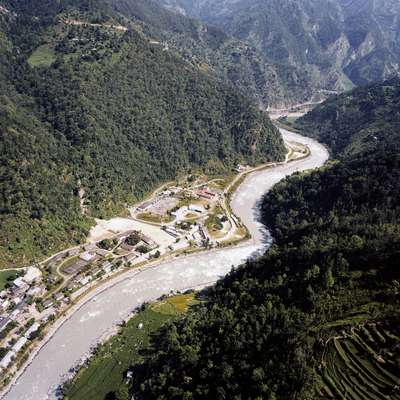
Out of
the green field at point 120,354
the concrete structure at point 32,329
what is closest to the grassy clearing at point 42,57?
the concrete structure at point 32,329

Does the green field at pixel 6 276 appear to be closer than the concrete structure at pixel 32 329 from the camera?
No

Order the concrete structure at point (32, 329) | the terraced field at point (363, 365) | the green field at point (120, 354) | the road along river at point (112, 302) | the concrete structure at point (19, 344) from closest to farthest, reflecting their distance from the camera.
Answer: the terraced field at point (363, 365), the green field at point (120, 354), the road along river at point (112, 302), the concrete structure at point (19, 344), the concrete structure at point (32, 329)

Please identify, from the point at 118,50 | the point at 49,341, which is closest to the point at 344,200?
the point at 49,341

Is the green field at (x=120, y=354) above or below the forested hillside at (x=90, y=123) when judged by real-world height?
below

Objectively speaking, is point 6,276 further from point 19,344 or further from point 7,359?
point 7,359

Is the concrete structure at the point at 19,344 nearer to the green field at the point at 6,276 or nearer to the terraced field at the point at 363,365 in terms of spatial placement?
the green field at the point at 6,276

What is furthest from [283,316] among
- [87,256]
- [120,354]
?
[87,256]

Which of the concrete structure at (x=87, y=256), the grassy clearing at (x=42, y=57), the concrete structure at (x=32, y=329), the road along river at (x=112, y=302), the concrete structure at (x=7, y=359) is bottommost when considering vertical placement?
the road along river at (x=112, y=302)

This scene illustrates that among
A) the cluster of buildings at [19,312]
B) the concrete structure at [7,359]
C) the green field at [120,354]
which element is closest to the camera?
the green field at [120,354]
